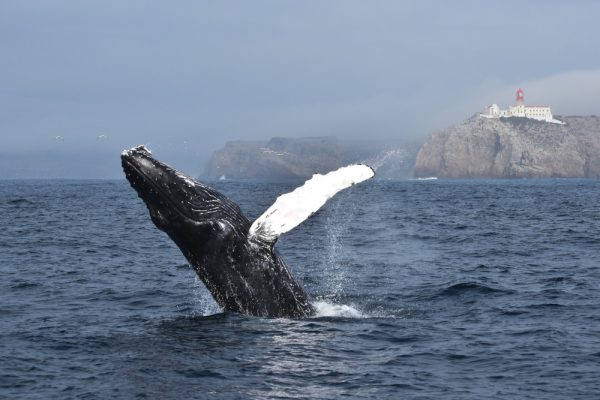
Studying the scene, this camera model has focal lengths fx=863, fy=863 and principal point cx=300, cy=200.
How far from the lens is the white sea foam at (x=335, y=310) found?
1254 cm

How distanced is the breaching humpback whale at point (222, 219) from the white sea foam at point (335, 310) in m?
1.79

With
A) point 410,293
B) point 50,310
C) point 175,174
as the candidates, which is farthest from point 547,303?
point 50,310

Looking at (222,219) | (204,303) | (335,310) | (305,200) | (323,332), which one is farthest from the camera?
(204,303)

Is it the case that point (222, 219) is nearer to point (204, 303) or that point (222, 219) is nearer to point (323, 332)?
point (323, 332)

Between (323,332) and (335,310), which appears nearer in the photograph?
(323,332)

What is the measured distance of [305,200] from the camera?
1008cm

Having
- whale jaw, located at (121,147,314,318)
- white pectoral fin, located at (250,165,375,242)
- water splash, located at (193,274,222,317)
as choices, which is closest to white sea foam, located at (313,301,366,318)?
water splash, located at (193,274,222,317)

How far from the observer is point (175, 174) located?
10555mm

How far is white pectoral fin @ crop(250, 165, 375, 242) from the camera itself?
395 inches

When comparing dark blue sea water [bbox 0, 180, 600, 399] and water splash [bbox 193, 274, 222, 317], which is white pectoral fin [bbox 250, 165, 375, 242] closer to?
dark blue sea water [bbox 0, 180, 600, 399]

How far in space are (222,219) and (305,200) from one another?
3.75 ft

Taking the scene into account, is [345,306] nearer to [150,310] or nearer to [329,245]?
[150,310]

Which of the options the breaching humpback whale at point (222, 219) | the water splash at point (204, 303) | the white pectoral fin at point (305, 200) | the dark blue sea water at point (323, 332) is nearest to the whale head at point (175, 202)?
the breaching humpback whale at point (222, 219)

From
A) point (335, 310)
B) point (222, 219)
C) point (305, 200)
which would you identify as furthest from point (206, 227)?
point (335, 310)
